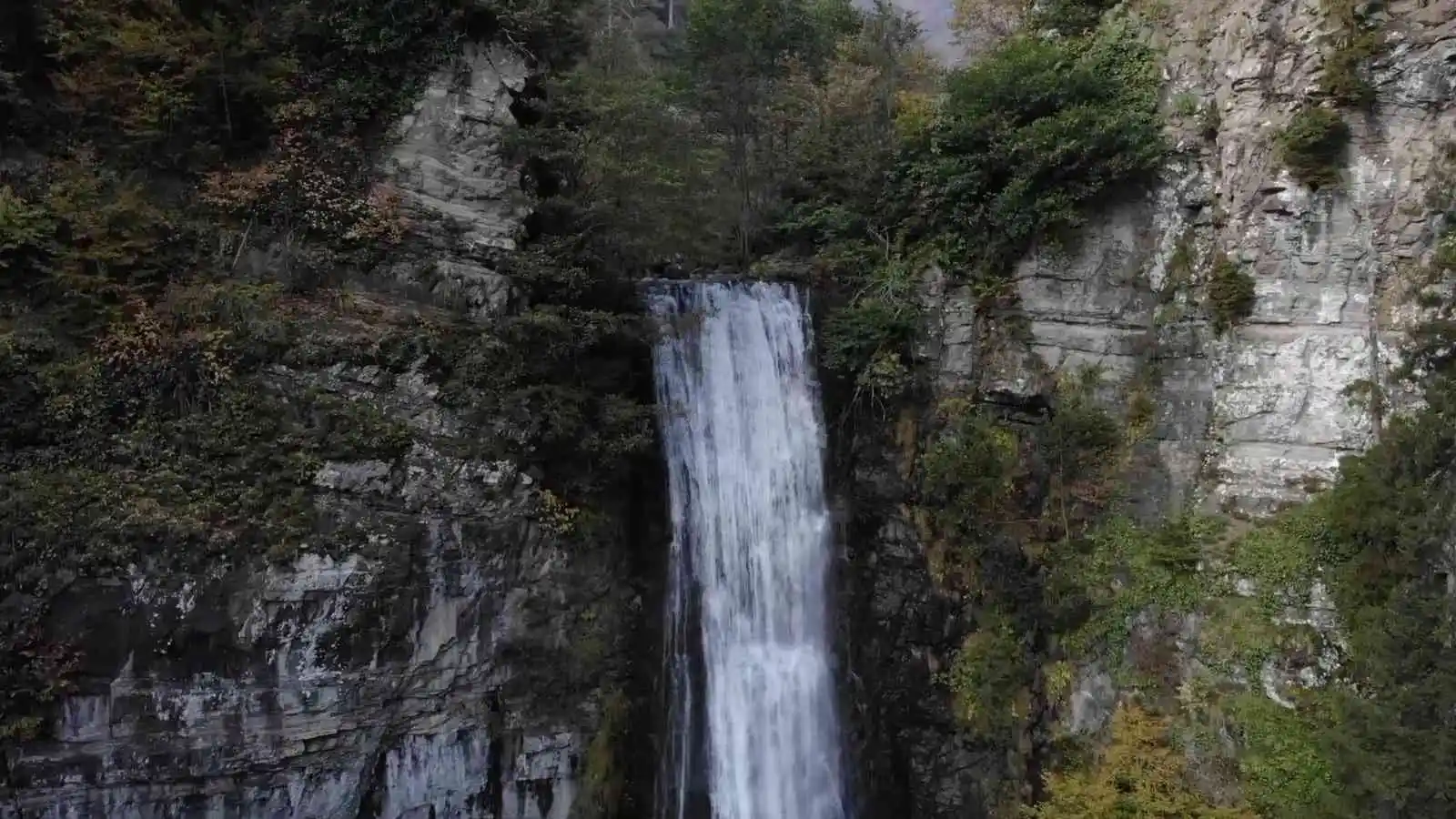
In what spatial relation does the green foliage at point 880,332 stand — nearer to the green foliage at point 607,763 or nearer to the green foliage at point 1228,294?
the green foliage at point 1228,294

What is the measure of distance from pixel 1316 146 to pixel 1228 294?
1937 mm

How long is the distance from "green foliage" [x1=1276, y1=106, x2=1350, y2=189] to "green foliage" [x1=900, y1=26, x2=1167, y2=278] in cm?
163

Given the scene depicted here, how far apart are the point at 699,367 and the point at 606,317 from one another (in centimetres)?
247

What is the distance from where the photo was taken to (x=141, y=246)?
9.64 meters

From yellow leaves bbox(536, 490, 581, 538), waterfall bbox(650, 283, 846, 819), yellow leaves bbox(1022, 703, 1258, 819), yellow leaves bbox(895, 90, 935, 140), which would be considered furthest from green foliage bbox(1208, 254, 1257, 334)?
yellow leaves bbox(536, 490, 581, 538)

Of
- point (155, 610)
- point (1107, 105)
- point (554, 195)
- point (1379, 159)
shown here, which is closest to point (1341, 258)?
point (1379, 159)

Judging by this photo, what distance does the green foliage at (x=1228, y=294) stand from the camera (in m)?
10.2

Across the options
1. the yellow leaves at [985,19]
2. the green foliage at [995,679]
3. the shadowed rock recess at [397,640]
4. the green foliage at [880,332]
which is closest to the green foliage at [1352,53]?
the green foliage at [880,332]

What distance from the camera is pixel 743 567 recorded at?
12.9 meters

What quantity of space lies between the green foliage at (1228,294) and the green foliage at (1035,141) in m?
1.82

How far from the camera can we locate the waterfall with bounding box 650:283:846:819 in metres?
12.5

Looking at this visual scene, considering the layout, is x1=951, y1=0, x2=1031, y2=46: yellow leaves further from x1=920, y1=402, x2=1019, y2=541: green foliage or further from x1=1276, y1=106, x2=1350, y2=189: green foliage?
x1=920, y1=402, x2=1019, y2=541: green foliage

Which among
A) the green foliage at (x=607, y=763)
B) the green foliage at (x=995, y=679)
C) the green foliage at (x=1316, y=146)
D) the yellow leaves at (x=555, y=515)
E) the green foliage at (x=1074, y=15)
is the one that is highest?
the green foliage at (x=1074, y=15)

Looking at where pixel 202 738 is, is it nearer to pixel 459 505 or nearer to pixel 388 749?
pixel 388 749
